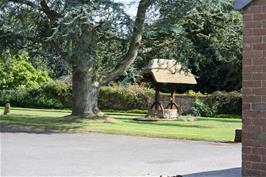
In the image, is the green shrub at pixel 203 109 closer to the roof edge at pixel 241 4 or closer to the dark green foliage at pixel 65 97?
the dark green foliage at pixel 65 97

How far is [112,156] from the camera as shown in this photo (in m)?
15.6

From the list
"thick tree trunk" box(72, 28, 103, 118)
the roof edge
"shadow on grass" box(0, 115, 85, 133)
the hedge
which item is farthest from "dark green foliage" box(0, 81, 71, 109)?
the roof edge

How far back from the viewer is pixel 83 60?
26.2 m

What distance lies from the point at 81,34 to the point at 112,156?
11.4 m

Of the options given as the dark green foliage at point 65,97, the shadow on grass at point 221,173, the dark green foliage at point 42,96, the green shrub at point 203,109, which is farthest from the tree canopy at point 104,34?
the dark green foliage at point 42,96

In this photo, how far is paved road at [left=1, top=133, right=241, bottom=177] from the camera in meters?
12.2

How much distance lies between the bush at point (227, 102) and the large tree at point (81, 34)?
1626 cm

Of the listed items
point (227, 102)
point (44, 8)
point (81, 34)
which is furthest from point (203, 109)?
point (81, 34)

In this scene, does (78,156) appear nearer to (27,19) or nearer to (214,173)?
(214,173)

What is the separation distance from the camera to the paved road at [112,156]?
40.2ft

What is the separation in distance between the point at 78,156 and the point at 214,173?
4.55 metres

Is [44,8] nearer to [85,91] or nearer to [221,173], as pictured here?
[85,91]

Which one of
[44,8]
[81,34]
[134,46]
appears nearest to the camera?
[81,34]

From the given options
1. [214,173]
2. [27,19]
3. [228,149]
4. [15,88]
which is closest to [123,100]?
[15,88]
